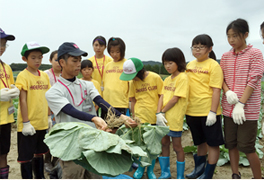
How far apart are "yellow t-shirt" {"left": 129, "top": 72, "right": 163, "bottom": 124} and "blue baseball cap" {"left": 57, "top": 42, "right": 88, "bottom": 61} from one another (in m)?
1.19

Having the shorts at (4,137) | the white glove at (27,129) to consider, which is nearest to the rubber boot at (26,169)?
the shorts at (4,137)

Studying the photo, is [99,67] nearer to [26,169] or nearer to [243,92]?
[26,169]

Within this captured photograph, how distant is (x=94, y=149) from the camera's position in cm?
143

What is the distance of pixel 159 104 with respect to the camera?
9.58 ft

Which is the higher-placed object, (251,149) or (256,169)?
(251,149)

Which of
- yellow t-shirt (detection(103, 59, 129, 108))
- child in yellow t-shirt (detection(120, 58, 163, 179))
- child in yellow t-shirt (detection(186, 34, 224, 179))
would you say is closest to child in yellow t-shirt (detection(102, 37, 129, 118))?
yellow t-shirt (detection(103, 59, 129, 108))

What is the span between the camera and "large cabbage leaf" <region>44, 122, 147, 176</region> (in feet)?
4.73

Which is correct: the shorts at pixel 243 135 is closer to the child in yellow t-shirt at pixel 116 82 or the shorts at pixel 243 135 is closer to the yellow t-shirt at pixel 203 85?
the yellow t-shirt at pixel 203 85

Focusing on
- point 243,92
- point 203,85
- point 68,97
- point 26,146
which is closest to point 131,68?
point 203,85

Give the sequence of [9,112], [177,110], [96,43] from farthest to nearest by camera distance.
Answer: [96,43] → [177,110] → [9,112]

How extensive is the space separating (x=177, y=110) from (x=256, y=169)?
1.15 m

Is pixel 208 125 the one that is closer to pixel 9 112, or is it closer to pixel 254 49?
pixel 254 49

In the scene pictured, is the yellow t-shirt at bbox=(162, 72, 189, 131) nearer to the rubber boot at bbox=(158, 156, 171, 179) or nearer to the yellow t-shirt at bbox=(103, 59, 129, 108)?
the rubber boot at bbox=(158, 156, 171, 179)

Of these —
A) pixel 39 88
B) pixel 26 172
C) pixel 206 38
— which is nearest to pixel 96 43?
pixel 39 88
